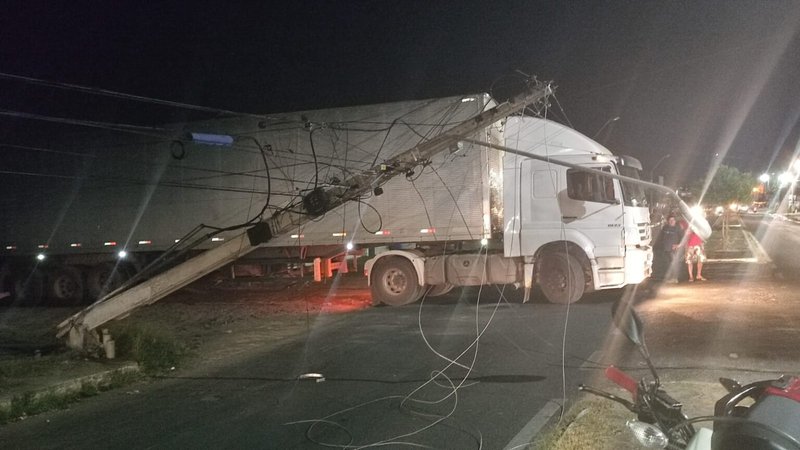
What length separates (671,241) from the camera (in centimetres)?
1692

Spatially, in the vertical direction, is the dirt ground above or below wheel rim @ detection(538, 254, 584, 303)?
below

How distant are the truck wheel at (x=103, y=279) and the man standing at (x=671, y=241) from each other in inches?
578

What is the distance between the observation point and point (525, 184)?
45.2ft

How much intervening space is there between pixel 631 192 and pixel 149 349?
9713 millimetres

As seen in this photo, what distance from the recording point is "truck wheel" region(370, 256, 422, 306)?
47.3 feet

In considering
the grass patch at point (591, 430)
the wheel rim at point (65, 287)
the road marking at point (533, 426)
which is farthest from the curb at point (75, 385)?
the wheel rim at point (65, 287)

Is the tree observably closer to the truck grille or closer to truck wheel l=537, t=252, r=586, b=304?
the truck grille

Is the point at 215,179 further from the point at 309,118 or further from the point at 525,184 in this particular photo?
the point at 525,184

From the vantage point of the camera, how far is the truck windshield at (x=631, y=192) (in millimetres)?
13180

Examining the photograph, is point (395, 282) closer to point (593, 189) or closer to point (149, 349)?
point (593, 189)

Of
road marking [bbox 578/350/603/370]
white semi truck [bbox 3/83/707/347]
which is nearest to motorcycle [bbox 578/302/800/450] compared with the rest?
road marking [bbox 578/350/603/370]

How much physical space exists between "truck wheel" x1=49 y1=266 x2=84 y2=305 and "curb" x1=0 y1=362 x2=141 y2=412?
1054 centimetres

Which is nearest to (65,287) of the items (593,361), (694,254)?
(593,361)

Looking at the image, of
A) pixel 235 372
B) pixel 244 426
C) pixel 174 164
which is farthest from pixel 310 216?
pixel 174 164
